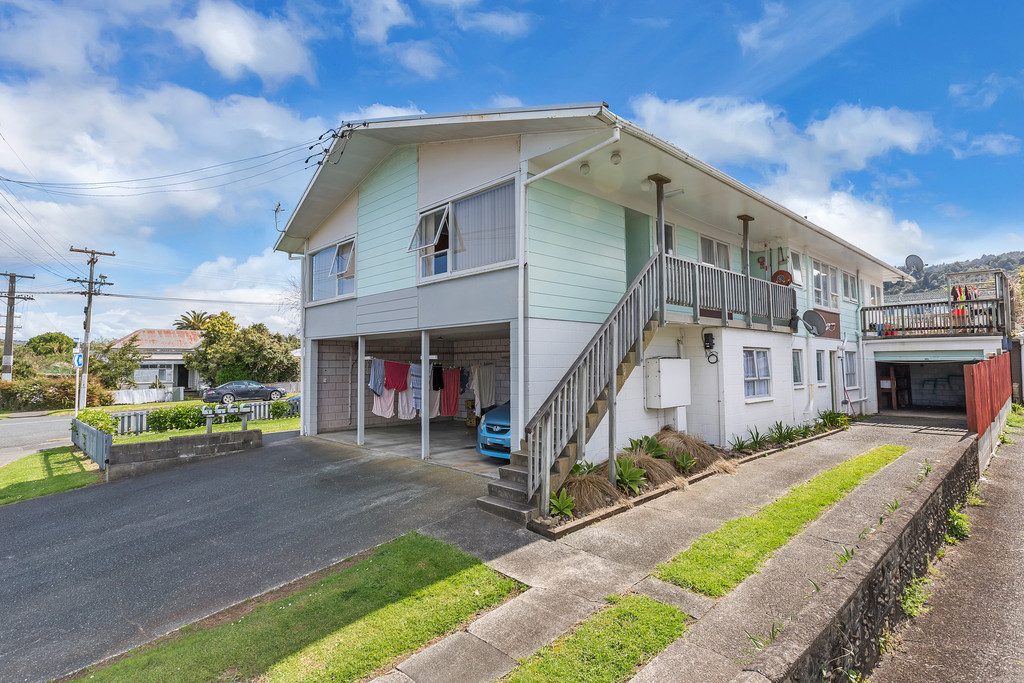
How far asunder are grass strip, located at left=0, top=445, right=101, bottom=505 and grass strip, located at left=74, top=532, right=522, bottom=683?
770 centimetres

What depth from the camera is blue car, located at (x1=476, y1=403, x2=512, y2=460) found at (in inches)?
340

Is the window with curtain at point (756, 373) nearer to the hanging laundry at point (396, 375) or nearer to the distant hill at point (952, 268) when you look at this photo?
the hanging laundry at point (396, 375)

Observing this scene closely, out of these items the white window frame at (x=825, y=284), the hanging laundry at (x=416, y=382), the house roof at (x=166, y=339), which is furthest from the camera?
the house roof at (x=166, y=339)

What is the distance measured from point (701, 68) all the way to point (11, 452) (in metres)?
21.3

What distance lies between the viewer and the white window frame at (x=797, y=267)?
13750 mm

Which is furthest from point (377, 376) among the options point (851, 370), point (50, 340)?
point (50, 340)

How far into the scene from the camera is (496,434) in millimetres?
8766

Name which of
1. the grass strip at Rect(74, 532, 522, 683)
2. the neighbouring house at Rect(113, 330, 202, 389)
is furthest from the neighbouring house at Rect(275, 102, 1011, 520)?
the neighbouring house at Rect(113, 330, 202, 389)

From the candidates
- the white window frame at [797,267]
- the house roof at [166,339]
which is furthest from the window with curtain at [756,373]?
the house roof at [166,339]

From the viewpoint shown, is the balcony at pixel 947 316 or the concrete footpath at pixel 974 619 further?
the balcony at pixel 947 316

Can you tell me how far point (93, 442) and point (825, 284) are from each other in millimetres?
21342

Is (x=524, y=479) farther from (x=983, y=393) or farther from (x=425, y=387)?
(x=983, y=393)

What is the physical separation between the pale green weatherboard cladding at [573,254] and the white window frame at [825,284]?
31.3 ft

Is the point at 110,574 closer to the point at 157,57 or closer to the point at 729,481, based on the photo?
the point at 729,481
